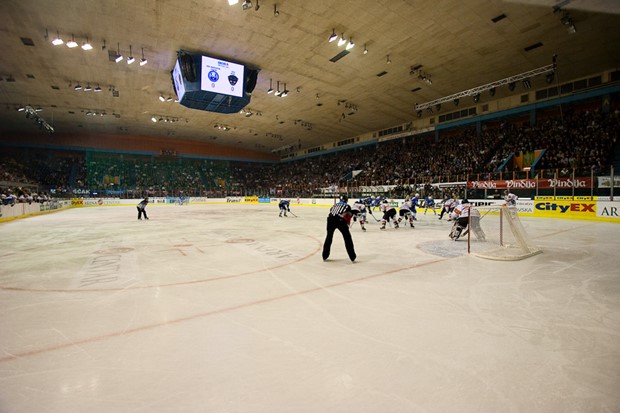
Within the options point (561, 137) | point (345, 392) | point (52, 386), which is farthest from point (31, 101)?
→ point (561, 137)

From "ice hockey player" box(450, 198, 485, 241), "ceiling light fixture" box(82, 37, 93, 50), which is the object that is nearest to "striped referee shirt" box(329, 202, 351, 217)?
"ice hockey player" box(450, 198, 485, 241)

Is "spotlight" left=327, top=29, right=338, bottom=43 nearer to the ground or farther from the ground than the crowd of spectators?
farther from the ground

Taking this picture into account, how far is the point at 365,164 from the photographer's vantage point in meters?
33.5

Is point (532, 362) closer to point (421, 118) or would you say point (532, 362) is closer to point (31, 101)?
point (421, 118)

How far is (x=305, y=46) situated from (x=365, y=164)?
64.0 feet

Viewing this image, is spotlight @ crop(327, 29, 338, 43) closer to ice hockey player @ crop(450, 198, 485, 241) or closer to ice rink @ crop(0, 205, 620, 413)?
ice hockey player @ crop(450, 198, 485, 241)

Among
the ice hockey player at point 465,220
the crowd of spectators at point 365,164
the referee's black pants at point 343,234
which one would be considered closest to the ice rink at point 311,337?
the referee's black pants at point 343,234

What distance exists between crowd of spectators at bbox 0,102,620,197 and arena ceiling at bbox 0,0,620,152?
3.39 metres

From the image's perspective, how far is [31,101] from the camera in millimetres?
22734

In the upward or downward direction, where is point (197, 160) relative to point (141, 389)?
upward

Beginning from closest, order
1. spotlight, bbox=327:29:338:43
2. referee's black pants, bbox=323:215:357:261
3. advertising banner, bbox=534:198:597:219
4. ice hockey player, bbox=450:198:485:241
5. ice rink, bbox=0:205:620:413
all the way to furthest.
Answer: ice rink, bbox=0:205:620:413 < referee's black pants, bbox=323:215:357:261 < ice hockey player, bbox=450:198:485:241 < advertising banner, bbox=534:198:597:219 < spotlight, bbox=327:29:338:43

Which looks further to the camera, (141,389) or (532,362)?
(532,362)

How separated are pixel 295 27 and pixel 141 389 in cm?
1519

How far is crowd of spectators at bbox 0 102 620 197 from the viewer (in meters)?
18.2
